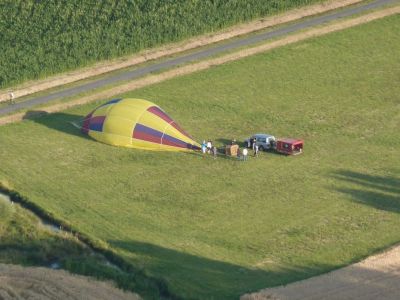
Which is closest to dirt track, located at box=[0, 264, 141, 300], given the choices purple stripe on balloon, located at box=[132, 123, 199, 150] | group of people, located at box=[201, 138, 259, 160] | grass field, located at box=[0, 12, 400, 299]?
grass field, located at box=[0, 12, 400, 299]

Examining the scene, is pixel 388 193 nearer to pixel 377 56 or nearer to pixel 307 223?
pixel 307 223

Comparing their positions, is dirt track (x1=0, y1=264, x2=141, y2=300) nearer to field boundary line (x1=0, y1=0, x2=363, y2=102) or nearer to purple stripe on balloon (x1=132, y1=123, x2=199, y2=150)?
purple stripe on balloon (x1=132, y1=123, x2=199, y2=150)

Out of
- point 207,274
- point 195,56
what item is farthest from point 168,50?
point 207,274

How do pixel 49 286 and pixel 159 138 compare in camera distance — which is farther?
pixel 159 138

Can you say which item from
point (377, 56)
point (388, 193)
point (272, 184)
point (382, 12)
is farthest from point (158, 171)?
point (382, 12)

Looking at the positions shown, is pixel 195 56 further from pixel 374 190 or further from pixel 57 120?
pixel 374 190

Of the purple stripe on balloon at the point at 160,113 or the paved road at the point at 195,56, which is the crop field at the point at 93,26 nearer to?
the paved road at the point at 195,56

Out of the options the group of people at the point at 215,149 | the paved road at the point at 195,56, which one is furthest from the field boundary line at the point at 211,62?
the group of people at the point at 215,149
